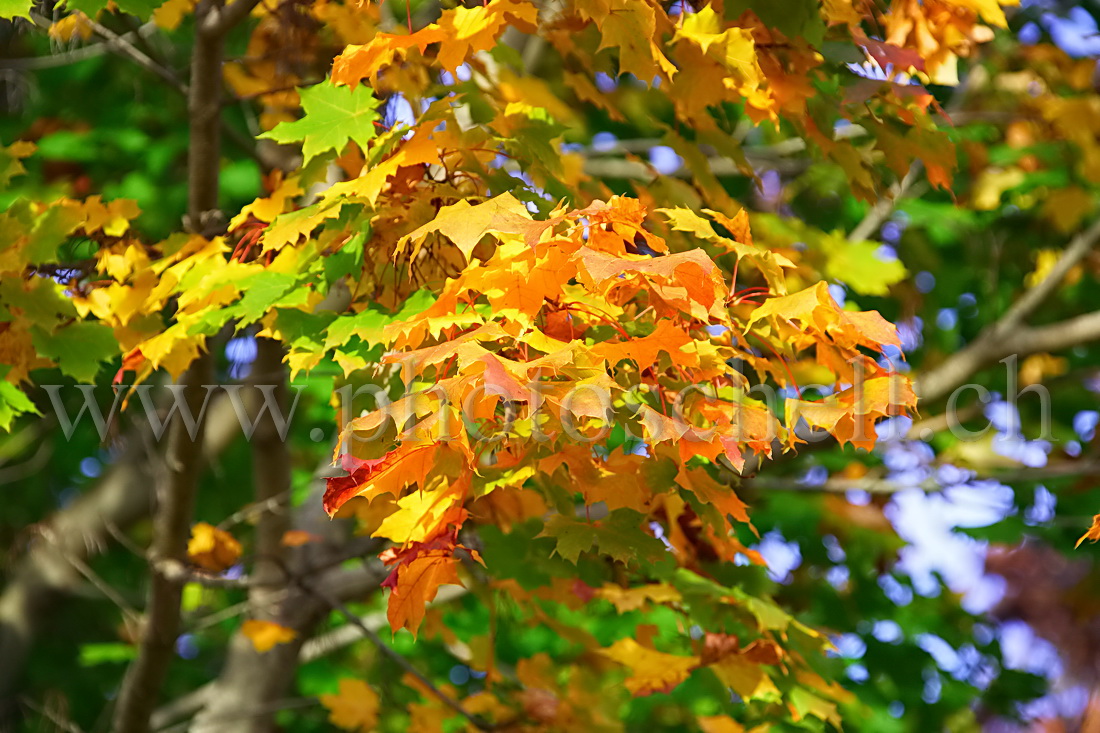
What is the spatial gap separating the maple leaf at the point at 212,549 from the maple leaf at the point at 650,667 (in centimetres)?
128

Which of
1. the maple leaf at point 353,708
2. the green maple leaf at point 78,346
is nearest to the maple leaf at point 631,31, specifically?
the green maple leaf at point 78,346

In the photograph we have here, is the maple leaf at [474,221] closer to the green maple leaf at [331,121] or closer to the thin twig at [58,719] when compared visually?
the green maple leaf at [331,121]

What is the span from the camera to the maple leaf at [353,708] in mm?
3773

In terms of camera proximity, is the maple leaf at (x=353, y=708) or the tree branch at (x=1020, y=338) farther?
the tree branch at (x=1020, y=338)

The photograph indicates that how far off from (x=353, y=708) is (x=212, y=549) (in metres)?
0.88

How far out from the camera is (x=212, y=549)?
3324 mm

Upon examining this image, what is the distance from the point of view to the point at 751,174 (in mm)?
2781

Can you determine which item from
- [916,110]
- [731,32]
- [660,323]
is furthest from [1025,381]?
[660,323]

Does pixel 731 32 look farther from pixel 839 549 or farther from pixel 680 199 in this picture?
pixel 839 549

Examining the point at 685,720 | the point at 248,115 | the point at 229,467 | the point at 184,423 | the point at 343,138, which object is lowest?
the point at 685,720

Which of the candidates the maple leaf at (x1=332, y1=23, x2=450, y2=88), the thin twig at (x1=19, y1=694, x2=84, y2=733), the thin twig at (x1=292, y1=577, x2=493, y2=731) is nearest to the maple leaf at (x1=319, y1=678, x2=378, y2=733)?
the thin twig at (x1=292, y1=577, x2=493, y2=731)

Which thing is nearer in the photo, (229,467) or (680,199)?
(680,199)

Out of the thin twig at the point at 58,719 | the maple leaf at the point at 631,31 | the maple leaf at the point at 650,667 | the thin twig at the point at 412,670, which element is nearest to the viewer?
the maple leaf at the point at 631,31

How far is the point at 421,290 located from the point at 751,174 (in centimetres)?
112
